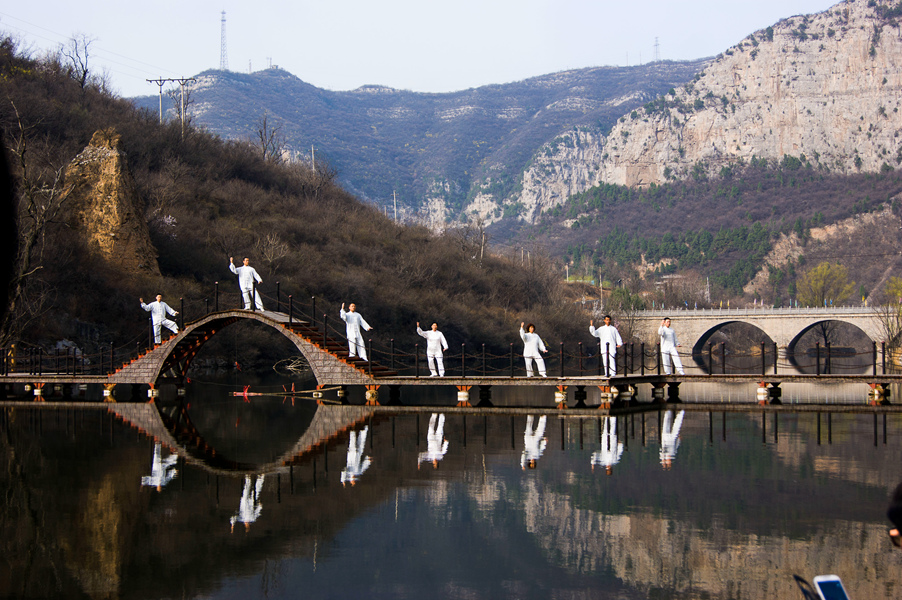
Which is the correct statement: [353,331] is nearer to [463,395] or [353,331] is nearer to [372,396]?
[372,396]

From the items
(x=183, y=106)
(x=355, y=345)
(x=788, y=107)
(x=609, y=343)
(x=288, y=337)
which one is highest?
(x=788, y=107)

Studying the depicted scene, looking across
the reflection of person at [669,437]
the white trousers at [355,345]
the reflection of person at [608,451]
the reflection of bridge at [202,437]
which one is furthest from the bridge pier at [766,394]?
the white trousers at [355,345]

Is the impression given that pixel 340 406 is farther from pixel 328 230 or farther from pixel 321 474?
pixel 328 230

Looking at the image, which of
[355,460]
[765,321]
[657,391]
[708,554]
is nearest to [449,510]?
[708,554]

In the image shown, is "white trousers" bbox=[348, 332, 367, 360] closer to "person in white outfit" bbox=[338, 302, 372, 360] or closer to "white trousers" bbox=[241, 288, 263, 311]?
"person in white outfit" bbox=[338, 302, 372, 360]

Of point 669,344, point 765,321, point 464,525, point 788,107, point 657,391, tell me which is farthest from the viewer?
point 788,107

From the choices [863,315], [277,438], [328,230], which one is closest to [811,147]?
[863,315]

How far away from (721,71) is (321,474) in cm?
18313

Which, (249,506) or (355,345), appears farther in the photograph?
(355,345)

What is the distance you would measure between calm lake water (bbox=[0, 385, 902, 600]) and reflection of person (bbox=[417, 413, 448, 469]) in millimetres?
101

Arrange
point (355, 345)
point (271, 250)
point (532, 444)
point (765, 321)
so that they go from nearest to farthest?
point (532, 444)
point (355, 345)
point (271, 250)
point (765, 321)

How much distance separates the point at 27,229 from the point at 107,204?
5.47m

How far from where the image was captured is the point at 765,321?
3661 inches

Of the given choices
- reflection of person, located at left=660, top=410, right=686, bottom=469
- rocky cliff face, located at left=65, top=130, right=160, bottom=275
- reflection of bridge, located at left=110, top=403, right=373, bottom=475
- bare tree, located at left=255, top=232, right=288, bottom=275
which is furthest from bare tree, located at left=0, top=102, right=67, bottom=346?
reflection of person, located at left=660, top=410, right=686, bottom=469
